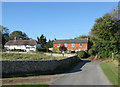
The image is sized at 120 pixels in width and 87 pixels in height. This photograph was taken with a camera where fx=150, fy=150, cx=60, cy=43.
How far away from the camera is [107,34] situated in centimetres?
3070

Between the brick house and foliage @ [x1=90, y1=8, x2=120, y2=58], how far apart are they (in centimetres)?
1620

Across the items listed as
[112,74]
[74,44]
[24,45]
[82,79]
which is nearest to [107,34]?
[112,74]

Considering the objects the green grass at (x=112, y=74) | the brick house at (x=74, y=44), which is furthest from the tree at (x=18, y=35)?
the green grass at (x=112, y=74)

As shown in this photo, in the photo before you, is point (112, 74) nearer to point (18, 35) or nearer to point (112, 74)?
point (112, 74)

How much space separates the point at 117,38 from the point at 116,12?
5255 mm

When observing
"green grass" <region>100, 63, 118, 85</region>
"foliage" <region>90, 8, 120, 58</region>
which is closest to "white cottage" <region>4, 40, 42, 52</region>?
"foliage" <region>90, 8, 120, 58</region>

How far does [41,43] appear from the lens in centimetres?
6762

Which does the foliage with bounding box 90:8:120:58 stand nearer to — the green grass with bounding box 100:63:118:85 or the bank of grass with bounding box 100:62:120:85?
the bank of grass with bounding box 100:62:120:85

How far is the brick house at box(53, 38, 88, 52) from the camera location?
48.2m

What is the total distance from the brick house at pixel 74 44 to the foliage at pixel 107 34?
1620 centimetres

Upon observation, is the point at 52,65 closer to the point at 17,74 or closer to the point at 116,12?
the point at 17,74

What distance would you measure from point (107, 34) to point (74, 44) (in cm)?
1994

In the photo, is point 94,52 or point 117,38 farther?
point 94,52

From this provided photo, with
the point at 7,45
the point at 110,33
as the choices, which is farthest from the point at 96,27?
the point at 7,45
